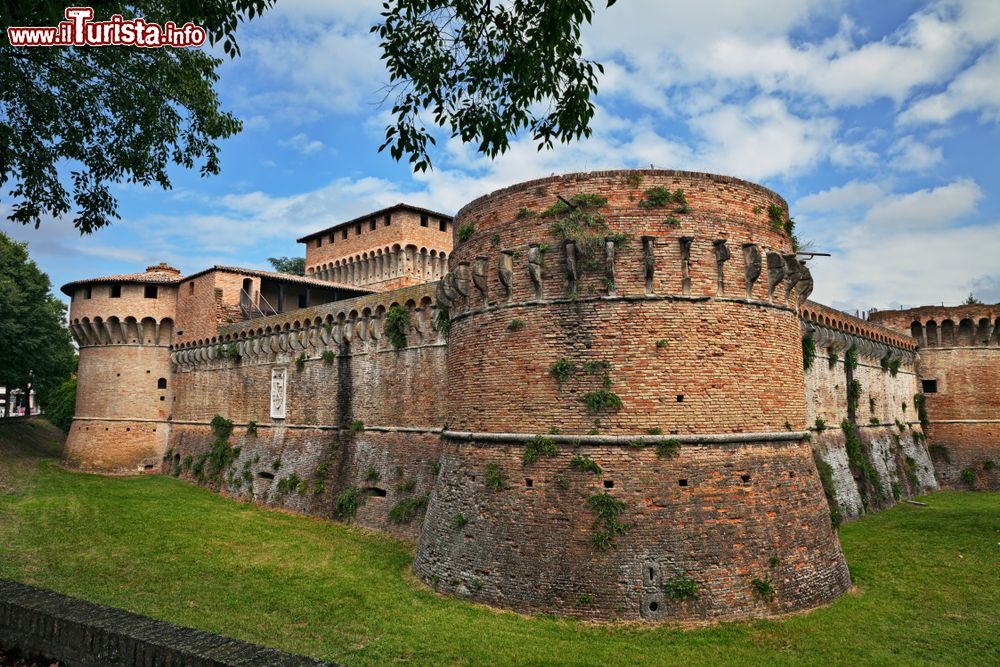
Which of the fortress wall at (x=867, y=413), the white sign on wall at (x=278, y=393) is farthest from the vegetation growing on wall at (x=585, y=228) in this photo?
the white sign on wall at (x=278, y=393)

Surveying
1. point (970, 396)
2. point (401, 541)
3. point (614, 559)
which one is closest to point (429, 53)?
point (614, 559)

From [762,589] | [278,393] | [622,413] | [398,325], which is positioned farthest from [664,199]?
[278,393]

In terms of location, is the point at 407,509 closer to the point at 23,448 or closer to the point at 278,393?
the point at 278,393

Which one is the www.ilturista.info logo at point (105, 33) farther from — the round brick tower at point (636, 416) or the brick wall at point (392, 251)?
the brick wall at point (392, 251)

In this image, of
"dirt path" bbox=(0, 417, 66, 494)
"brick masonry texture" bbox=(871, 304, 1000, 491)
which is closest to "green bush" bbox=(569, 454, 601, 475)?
"dirt path" bbox=(0, 417, 66, 494)

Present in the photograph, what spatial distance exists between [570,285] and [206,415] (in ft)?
78.2

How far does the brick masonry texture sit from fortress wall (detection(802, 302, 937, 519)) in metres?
1.04

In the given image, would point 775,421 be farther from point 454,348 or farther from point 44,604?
point 44,604

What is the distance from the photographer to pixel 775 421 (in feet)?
43.9

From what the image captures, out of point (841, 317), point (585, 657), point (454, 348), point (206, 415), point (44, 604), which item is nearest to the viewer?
point (44, 604)

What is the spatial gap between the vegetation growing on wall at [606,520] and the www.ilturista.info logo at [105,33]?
10550 millimetres

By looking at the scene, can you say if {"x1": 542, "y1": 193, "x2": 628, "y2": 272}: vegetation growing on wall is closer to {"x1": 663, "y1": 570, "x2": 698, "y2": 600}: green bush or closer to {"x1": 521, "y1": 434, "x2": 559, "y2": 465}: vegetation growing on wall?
{"x1": 521, "y1": 434, "x2": 559, "y2": 465}: vegetation growing on wall

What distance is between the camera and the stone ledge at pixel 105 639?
6055 mm

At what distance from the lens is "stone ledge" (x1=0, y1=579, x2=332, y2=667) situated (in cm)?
605
